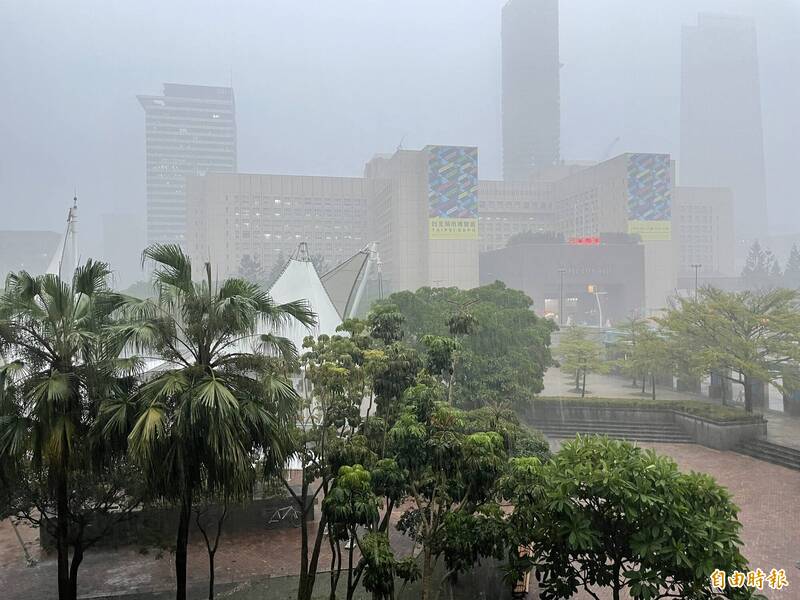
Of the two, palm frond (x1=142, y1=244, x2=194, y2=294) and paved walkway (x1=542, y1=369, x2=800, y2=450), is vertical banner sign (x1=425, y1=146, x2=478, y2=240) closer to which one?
paved walkway (x1=542, y1=369, x2=800, y2=450)

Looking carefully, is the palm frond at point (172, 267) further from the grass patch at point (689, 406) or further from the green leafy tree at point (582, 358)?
the green leafy tree at point (582, 358)

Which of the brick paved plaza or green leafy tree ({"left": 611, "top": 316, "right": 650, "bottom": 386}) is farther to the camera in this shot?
green leafy tree ({"left": 611, "top": 316, "right": 650, "bottom": 386})

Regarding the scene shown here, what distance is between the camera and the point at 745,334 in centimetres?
2025

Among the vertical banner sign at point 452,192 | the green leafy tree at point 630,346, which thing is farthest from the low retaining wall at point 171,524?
the vertical banner sign at point 452,192

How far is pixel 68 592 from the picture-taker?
7824 millimetres

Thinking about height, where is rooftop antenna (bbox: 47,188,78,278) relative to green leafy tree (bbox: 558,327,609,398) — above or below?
above

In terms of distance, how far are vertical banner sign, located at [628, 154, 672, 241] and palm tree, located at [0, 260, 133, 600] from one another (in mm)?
88954

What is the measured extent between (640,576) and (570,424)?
683 inches

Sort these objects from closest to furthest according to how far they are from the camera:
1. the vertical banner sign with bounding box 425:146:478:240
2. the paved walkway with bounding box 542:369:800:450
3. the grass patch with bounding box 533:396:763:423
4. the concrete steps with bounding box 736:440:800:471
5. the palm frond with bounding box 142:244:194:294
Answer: the palm frond with bounding box 142:244:194:294
the concrete steps with bounding box 736:440:800:471
the grass patch with bounding box 533:396:763:423
the paved walkway with bounding box 542:369:800:450
the vertical banner sign with bounding box 425:146:478:240

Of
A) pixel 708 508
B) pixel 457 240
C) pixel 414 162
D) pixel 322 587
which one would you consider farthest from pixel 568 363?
pixel 414 162

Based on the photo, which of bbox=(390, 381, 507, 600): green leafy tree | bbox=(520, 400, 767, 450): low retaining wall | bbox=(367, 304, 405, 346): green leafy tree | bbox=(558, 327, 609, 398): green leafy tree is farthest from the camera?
bbox=(558, 327, 609, 398): green leafy tree

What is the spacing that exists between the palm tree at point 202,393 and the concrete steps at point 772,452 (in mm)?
16338

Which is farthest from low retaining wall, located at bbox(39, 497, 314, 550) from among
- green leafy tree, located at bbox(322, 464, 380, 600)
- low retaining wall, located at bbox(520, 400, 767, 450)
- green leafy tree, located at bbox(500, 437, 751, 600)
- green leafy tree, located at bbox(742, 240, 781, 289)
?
green leafy tree, located at bbox(742, 240, 781, 289)

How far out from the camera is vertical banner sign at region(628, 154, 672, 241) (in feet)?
280
